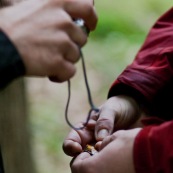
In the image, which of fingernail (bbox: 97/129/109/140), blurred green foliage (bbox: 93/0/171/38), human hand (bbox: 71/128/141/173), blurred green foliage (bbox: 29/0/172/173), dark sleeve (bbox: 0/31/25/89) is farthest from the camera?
blurred green foliage (bbox: 93/0/171/38)

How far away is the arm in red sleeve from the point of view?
0.69m

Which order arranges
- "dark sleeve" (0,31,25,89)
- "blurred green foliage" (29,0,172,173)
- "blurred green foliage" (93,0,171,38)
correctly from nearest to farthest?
"dark sleeve" (0,31,25,89), "blurred green foliage" (29,0,172,173), "blurred green foliage" (93,0,171,38)

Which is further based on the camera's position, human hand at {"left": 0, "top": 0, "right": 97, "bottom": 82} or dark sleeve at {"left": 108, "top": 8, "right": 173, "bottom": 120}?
dark sleeve at {"left": 108, "top": 8, "right": 173, "bottom": 120}

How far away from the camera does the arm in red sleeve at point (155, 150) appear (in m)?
0.69

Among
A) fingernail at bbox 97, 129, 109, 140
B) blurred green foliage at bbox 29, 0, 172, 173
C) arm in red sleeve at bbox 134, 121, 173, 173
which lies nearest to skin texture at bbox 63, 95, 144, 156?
fingernail at bbox 97, 129, 109, 140

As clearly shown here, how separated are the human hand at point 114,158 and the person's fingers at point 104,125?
2.4 inches

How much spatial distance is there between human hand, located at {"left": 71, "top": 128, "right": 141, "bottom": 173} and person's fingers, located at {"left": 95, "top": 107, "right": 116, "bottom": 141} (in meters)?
0.06

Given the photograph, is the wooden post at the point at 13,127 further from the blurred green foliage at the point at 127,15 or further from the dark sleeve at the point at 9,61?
→ the blurred green foliage at the point at 127,15

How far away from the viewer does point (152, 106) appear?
91cm

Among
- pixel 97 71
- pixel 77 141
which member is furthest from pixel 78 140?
pixel 97 71

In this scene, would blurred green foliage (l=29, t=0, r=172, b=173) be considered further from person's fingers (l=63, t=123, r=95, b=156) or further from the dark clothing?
the dark clothing

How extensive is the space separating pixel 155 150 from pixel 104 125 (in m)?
0.17

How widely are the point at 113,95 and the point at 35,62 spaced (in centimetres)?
34

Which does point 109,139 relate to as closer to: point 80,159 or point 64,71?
point 80,159
